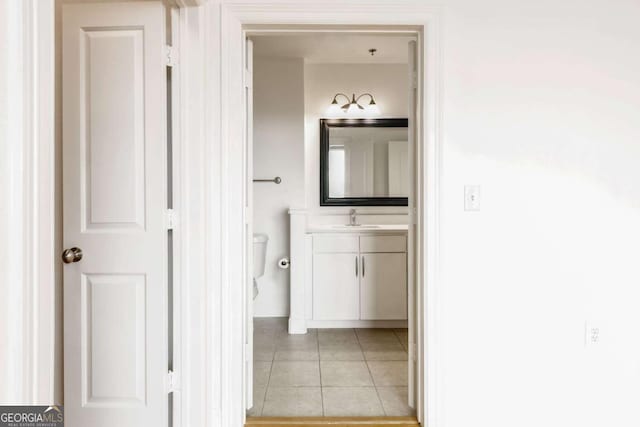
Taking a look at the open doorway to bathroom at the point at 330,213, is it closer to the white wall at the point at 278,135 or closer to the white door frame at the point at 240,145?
the white wall at the point at 278,135

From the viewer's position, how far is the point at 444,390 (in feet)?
6.14

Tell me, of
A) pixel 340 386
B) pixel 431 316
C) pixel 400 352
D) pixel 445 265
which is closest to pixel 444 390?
pixel 431 316

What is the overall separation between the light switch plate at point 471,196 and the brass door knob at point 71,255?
169 centimetres

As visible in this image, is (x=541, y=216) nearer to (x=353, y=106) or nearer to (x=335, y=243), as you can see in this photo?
(x=335, y=243)

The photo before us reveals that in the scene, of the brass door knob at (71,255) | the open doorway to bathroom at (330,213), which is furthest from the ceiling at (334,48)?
the brass door knob at (71,255)

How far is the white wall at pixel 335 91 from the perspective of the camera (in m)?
3.94

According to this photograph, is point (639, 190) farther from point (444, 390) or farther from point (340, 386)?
point (340, 386)

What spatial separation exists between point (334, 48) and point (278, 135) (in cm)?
91

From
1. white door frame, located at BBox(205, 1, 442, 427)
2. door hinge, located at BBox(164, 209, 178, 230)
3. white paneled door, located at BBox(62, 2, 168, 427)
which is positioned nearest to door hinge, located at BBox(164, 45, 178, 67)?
white paneled door, located at BBox(62, 2, 168, 427)

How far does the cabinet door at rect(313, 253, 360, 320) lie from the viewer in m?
3.50

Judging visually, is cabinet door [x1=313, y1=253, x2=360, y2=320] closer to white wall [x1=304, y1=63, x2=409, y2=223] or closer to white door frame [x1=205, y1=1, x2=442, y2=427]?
white wall [x1=304, y1=63, x2=409, y2=223]

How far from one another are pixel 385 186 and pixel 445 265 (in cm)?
207

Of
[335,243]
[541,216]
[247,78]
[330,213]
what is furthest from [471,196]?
[330,213]

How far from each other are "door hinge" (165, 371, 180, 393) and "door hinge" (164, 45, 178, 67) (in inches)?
51.8
